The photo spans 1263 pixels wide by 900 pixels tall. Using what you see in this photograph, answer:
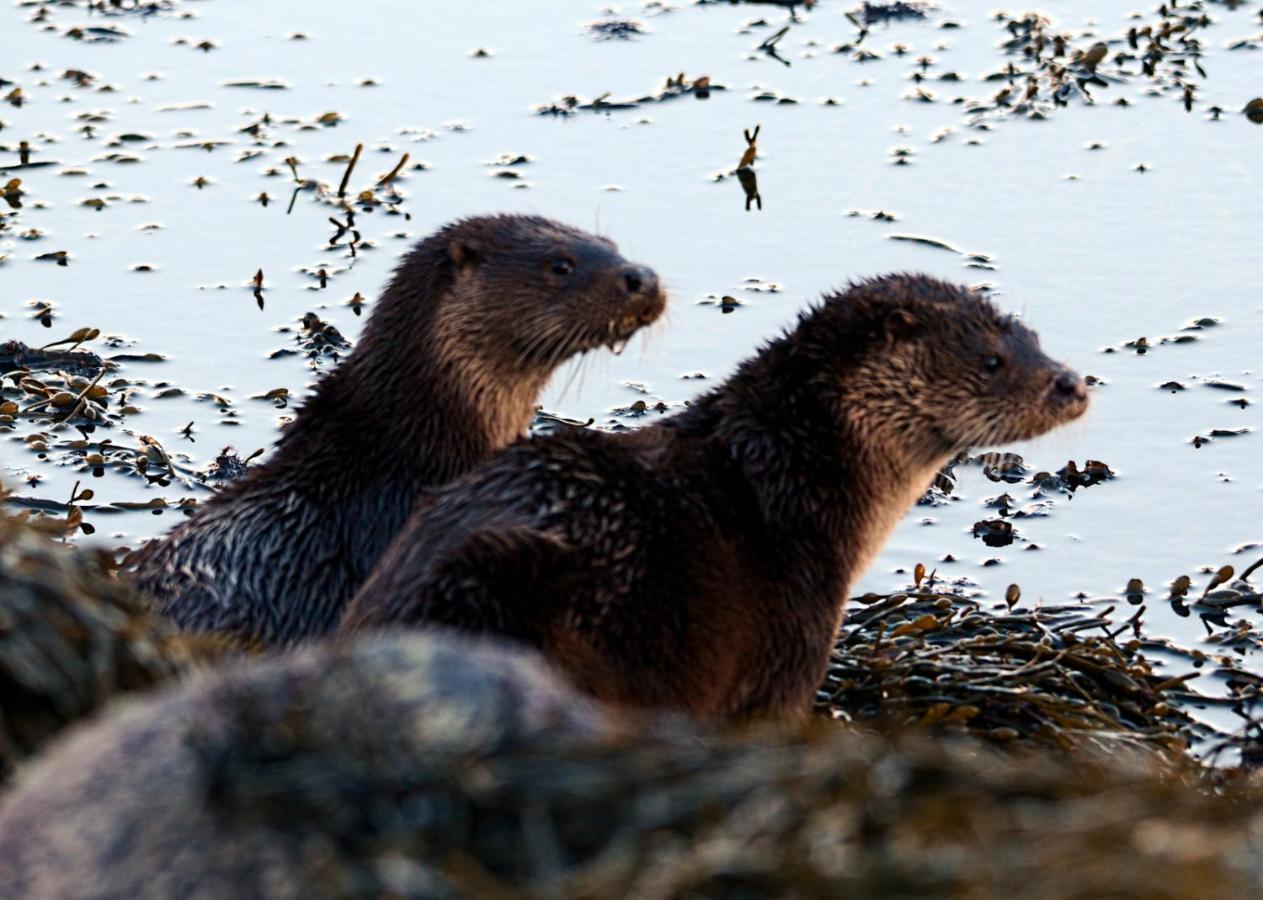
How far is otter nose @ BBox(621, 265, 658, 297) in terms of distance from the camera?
5.81 metres

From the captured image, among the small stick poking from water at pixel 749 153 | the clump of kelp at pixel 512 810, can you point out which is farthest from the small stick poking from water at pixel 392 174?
the clump of kelp at pixel 512 810

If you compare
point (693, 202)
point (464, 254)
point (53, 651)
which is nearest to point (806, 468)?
point (464, 254)

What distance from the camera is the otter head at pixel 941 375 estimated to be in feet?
16.9

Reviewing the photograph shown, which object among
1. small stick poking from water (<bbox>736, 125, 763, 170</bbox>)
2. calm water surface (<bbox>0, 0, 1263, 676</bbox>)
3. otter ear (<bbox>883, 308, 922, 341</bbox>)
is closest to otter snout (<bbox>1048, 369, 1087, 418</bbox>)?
otter ear (<bbox>883, 308, 922, 341</bbox>)

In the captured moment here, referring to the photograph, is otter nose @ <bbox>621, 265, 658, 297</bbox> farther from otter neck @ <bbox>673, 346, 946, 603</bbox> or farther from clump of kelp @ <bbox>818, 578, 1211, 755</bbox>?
clump of kelp @ <bbox>818, 578, 1211, 755</bbox>

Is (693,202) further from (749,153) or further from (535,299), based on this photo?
(535,299)

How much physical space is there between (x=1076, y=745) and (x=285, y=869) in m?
3.40

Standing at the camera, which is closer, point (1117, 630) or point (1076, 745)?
point (1076, 745)

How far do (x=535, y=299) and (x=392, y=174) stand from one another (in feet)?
12.2

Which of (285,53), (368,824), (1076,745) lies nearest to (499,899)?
(368,824)

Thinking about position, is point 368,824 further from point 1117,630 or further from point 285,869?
point 1117,630

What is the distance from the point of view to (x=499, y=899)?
223cm

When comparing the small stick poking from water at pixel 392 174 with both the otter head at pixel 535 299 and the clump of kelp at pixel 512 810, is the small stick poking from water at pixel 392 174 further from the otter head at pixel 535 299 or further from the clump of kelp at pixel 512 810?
the clump of kelp at pixel 512 810

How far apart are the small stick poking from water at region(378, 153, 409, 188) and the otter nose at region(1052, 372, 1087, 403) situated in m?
4.43
